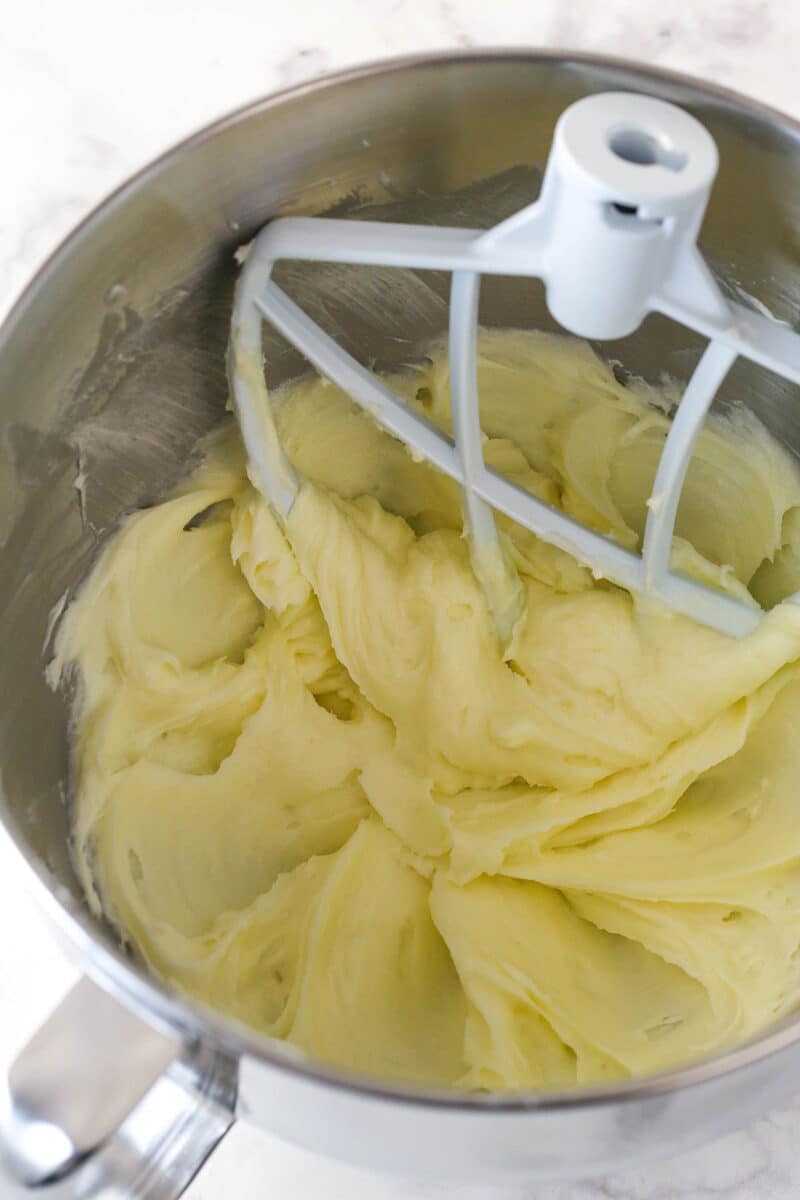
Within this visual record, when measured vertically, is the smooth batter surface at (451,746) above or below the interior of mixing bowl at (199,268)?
below

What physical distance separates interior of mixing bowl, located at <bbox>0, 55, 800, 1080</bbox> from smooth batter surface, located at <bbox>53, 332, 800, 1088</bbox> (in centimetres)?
4

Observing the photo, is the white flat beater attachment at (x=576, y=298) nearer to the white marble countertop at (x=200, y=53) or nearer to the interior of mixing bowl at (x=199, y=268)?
the interior of mixing bowl at (x=199, y=268)

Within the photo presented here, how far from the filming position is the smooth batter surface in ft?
2.25

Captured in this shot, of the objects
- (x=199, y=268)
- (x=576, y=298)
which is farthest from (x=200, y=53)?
(x=576, y=298)

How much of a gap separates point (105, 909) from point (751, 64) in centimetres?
85

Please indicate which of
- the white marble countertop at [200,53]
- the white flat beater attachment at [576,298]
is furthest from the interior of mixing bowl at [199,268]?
the white marble countertop at [200,53]

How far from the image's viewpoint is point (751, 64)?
94 cm

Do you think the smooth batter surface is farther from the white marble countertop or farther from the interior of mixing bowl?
the white marble countertop

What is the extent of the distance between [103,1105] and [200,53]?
33.1 inches

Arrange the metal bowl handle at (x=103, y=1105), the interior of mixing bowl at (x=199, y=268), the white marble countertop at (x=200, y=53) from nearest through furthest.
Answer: the metal bowl handle at (x=103, y=1105), the interior of mixing bowl at (x=199, y=268), the white marble countertop at (x=200, y=53)

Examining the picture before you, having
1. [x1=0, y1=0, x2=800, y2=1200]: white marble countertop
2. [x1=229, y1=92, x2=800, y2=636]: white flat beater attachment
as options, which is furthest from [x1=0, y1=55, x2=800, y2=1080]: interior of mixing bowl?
[x1=0, y1=0, x2=800, y2=1200]: white marble countertop

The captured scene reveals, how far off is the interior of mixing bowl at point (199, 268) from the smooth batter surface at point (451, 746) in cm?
4

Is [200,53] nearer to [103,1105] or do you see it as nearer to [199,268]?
[199,268]

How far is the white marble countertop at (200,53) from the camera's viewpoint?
0.92 meters
